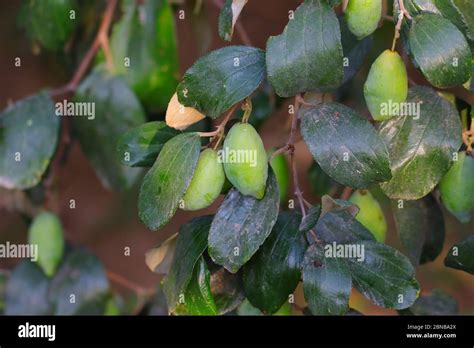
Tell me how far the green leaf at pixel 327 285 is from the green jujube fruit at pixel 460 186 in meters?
0.15

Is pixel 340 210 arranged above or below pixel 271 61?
below

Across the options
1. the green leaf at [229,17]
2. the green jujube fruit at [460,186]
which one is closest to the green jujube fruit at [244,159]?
the green leaf at [229,17]

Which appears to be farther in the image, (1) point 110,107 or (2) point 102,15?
(2) point 102,15

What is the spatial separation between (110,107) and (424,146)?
502 mm

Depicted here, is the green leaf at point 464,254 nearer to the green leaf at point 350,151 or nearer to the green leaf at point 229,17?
the green leaf at point 350,151

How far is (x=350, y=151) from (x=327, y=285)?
0.41ft

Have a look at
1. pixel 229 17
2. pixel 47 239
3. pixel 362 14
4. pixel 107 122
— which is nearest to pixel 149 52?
pixel 107 122

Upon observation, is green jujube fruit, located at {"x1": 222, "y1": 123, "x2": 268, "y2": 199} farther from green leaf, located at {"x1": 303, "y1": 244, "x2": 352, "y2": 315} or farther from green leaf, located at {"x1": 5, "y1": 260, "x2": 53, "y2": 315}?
green leaf, located at {"x1": 5, "y1": 260, "x2": 53, "y2": 315}

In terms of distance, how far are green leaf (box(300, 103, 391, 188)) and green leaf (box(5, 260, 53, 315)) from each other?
2.00ft

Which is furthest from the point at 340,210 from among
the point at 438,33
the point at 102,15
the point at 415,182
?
the point at 102,15

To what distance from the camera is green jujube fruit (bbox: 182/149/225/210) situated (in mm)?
756

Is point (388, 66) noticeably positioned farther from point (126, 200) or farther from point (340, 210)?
point (126, 200)

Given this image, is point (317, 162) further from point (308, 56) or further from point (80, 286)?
point (80, 286)

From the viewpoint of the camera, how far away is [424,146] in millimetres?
803
